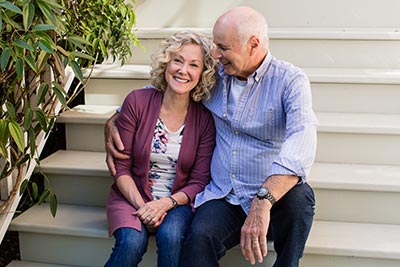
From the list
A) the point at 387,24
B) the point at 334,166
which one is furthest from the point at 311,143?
the point at 387,24

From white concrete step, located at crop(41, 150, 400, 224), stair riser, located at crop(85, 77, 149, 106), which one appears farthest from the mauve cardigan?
stair riser, located at crop(85, 77, 149, 106)

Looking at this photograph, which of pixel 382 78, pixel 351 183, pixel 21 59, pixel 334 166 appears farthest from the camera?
pixel 382 78

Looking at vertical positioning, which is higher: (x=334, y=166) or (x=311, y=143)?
(x=311, y=143)

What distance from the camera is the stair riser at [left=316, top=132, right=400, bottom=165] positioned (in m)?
2.26

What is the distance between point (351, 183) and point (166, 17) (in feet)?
5.46

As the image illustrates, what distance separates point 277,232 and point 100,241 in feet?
2.36

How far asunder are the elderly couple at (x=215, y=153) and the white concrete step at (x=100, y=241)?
202 mm

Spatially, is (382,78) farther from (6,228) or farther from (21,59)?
(6,228)

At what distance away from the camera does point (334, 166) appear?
7.41 feet

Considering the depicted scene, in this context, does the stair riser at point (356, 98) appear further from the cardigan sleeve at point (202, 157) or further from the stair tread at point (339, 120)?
the cardigan sleeve at point (202, 157)

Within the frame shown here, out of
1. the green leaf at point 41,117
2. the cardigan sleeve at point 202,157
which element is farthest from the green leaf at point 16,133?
the cardigan sleeve at point 202,157

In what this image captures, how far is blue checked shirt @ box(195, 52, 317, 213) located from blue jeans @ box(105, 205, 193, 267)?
0.16 meters

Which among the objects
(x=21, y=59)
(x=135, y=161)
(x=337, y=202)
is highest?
(x=21, y=59)

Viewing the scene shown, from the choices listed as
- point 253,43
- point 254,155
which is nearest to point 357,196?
point 254,155
